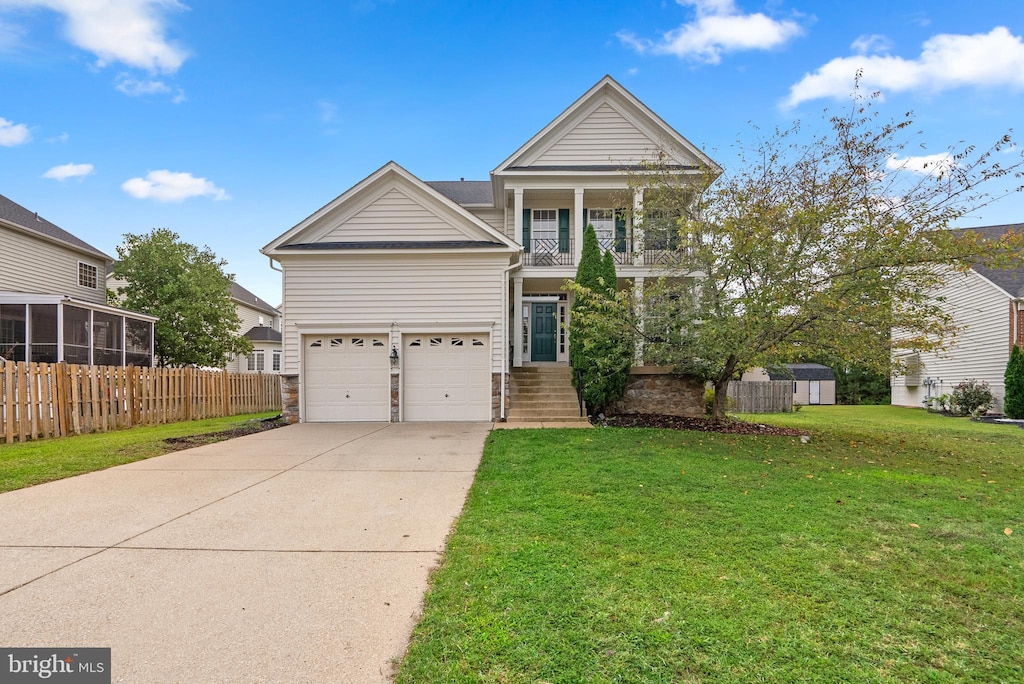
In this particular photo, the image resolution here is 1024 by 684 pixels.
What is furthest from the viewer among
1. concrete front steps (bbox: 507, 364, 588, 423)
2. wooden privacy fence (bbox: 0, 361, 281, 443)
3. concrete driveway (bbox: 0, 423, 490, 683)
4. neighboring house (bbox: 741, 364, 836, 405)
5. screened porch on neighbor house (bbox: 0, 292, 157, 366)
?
neighboring house (bbox: 741, 364, 836, 405)

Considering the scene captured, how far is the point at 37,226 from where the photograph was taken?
704 inches

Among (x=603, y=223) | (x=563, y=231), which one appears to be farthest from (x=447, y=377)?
(x=603, y=223)

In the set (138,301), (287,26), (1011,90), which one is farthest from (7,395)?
(1011,90)

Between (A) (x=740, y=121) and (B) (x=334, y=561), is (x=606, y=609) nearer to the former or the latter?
(B) (x=334, y=561)

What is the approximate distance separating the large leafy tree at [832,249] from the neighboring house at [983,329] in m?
8.00

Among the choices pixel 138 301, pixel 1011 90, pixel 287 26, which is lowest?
pixel 138 301

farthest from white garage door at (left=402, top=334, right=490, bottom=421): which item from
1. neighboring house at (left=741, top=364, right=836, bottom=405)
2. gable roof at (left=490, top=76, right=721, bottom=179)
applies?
neighboring house at (left=741, top=364, right=836, bottom=405)

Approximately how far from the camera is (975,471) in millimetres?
6738

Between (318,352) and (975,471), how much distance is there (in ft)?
41.5

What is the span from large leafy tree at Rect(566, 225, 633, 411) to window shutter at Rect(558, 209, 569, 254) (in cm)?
282

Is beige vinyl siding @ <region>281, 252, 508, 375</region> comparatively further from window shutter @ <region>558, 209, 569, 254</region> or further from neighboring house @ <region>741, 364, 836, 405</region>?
neighboring house @ <region>741, 364, 836, 405</region>

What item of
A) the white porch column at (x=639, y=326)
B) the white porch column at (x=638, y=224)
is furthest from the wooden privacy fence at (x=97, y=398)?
the white porch column at (x=638, y=224)

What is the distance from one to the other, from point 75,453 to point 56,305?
1039 cm

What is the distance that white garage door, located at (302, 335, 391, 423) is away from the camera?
12.2 m
